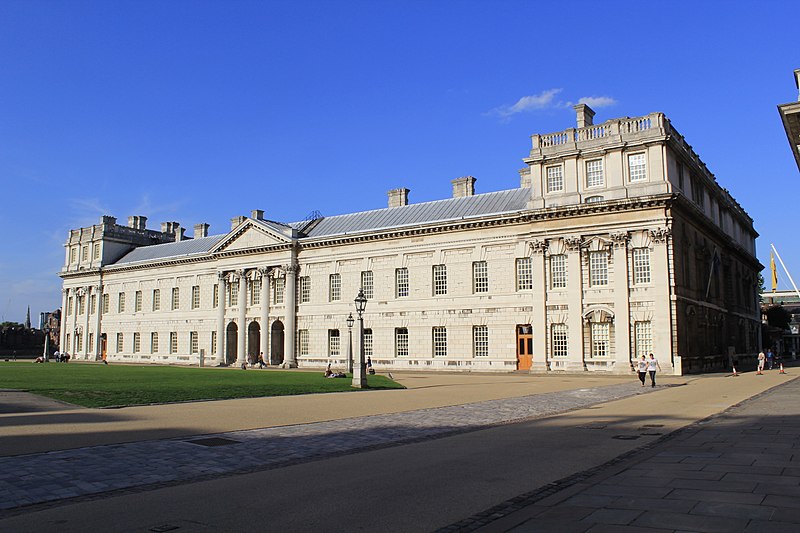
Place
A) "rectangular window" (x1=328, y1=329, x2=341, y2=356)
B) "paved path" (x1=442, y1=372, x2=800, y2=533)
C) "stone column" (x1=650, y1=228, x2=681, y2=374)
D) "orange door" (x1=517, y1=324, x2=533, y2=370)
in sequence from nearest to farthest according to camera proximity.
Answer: "paved path" (x1=442, y1=372, x2=800, y2=533)
"stone column" (x1=650, y1=228, x2=681, y2=374)
"orange door" (x1=517, y1=324, x2=533, y2=370)
"rectangular window" (x1=328, y1=329, x2=341, y2=356)

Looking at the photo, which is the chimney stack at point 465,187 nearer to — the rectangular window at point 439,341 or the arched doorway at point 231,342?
the rectangular window at point 439,341

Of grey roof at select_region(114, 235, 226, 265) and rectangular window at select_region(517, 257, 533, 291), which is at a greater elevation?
grey roof at select_region(114, 235, 226, 265)

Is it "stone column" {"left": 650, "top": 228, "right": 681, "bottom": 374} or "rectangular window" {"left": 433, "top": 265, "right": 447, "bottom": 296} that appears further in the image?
"rectangular window" {"left": 433, "top": 265, "right": 447, "bottom": 296}

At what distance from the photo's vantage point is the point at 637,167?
148 ft

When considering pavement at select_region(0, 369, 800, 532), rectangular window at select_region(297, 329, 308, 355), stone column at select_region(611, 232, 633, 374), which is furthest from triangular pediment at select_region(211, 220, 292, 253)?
pavement at select_region(0, 369, 800, 532)

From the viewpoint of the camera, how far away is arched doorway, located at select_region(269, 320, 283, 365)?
63719 millimetres

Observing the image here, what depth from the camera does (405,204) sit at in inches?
2516

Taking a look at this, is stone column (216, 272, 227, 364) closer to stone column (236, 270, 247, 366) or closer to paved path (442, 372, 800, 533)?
stone column (236, 270, 247, 366)

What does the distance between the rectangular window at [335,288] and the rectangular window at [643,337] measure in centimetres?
2561

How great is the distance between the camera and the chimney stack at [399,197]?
63719mm

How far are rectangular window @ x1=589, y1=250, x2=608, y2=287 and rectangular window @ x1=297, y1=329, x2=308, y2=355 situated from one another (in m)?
26.7

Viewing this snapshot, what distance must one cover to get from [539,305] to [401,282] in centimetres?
1287

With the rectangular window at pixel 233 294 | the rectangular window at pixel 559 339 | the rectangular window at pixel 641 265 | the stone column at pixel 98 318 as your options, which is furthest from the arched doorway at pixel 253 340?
the rectangular window at pixel 641 265

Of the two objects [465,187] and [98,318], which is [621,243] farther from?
[98,318]
